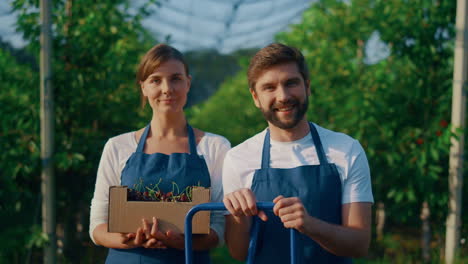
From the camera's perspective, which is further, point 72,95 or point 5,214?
point 72,95

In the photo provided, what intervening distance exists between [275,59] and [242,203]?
0.54 m

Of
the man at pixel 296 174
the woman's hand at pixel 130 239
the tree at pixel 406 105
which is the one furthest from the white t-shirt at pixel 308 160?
the tree at pixel 406 105

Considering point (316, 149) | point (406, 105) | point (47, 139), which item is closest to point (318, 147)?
point (316, 149)

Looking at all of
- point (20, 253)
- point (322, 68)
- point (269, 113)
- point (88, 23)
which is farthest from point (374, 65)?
point (20, 253)

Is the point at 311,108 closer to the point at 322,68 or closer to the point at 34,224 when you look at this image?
the point at 322,68

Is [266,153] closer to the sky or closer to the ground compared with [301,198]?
closer to the sky

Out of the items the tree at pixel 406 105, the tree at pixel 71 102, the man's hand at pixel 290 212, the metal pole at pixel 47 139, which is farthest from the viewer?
the tree at pixel 406 105

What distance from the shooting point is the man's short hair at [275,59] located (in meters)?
1.80

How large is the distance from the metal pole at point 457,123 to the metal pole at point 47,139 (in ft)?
9.60

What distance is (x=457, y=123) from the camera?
12.4ft

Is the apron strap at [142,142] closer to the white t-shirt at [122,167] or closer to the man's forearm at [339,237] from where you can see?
the white t-shirt at [122,167]

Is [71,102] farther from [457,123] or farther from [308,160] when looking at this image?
[457,123]

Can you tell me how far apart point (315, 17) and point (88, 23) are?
2492 mm

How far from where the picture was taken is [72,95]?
4117 mm
